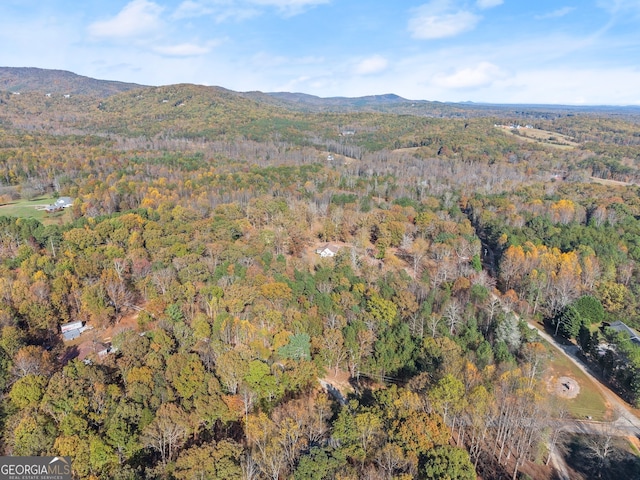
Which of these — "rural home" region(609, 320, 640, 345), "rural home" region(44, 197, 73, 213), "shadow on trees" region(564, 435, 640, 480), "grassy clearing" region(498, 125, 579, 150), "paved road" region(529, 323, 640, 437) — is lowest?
"paved road" region(529, 323, 640, 437)

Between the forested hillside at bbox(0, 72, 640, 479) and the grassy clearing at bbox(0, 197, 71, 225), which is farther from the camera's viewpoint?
the grassy clearing at bbox(0, 197, 71, 225)

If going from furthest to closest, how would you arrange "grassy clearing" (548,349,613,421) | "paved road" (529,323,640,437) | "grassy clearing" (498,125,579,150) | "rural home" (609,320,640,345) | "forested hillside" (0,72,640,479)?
"grassy clearing" (498,125,579,150) → "rural home" (609,320,640,345) → "grassy clearing" (548,349,613,421) → "paved road" (529,323,640,437) → "forested hillside" (0,72,640,479)

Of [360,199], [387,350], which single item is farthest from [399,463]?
[360,199]

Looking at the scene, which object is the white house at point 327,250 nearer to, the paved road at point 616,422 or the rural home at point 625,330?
the paved road at point 616,422

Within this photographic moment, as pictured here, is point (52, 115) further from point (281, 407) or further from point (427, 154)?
point (281, 407)

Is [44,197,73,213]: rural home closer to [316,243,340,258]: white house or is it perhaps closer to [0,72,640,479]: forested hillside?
[0,72,640,479]: forested hillside

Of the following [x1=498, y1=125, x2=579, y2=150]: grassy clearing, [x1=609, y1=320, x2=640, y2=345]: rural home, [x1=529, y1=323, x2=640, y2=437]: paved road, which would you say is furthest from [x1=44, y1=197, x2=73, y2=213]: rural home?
[x1=498, y1=125, x2=579, y2=150]: grassy clearing
